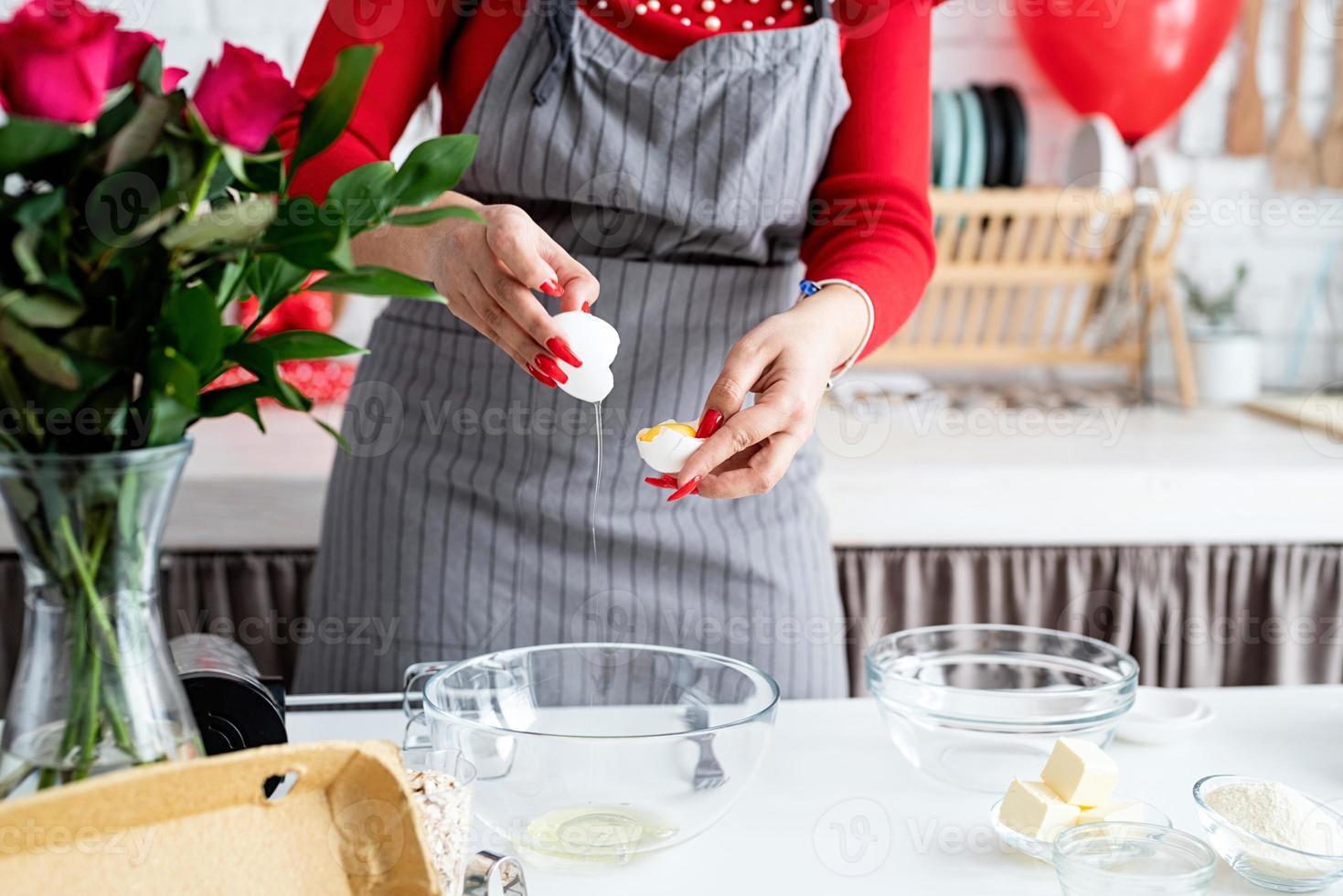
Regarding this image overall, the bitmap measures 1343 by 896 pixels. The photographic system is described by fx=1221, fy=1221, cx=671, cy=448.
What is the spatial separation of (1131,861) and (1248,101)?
1.98 m

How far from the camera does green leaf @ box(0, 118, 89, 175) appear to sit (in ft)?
1.33

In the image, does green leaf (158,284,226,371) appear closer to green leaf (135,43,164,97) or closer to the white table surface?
green leaf (135,43,164,97)

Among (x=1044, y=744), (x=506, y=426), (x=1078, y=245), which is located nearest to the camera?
(x=1044, y=744)

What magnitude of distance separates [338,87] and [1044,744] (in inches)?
22.7

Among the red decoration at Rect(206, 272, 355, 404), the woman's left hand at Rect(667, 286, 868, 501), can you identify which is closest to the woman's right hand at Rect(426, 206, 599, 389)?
the woman's left hand at Rect(667, 286, 868, 501)

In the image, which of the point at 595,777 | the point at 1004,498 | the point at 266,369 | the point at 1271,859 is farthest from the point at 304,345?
the point at 1004,498

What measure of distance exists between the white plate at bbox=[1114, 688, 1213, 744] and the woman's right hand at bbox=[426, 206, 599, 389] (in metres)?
0.47

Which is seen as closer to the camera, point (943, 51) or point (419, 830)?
point (419, 830)

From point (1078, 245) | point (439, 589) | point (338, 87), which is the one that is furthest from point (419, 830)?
point (1078, 245)

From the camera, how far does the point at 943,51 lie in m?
2.20

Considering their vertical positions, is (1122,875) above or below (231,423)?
below

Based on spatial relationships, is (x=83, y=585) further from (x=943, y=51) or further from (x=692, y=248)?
(x=943, y=51)

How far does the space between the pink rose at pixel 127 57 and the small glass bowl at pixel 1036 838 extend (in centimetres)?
58

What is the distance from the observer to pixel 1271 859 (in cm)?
65
